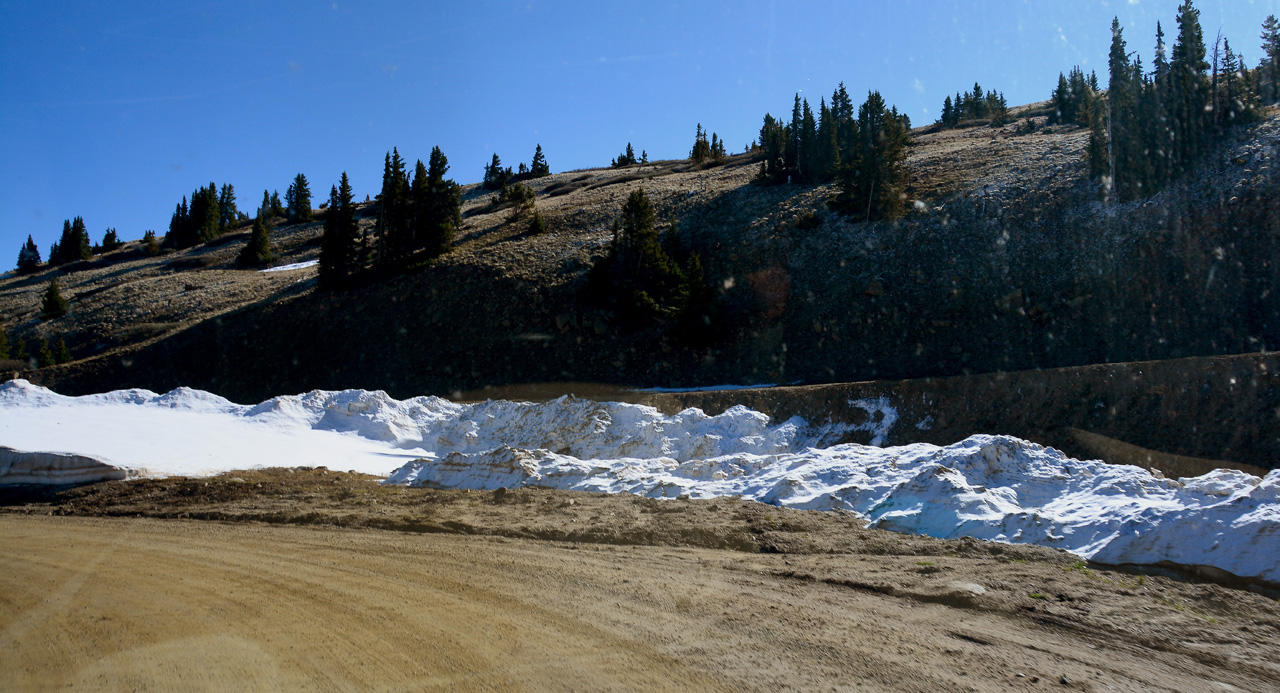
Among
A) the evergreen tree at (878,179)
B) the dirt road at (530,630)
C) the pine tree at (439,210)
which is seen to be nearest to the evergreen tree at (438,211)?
the pine tree at (439,210)

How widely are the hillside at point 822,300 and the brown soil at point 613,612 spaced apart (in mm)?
11329

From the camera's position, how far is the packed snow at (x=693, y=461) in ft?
23.1

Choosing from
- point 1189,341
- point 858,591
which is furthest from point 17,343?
point 1189,341

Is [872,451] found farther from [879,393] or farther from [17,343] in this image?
[17,343]

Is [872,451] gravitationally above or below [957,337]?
below

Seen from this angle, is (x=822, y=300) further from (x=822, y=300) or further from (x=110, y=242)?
(x=110, y=242)

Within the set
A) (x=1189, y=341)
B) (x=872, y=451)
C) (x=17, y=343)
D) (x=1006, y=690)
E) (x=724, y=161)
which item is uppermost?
(x=724, y=161)

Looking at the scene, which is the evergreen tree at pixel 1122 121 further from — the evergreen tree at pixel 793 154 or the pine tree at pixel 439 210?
the pine tree at pixel 439 210

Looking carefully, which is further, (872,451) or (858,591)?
(872,451)

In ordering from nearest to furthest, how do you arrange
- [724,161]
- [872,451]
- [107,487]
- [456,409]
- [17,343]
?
[872,451], [107,487], [456,409], [17,343], [724,161]

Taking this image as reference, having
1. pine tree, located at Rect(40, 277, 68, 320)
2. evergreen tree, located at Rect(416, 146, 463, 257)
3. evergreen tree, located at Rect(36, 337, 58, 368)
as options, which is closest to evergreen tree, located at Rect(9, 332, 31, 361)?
evergreen tree, located at Rect(36, 337, 58, 368)

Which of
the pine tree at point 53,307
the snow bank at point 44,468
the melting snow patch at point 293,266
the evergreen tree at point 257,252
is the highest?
the evergreen tree at point 257,252

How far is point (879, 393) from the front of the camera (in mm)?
19500

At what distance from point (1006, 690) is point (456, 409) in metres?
19.2
